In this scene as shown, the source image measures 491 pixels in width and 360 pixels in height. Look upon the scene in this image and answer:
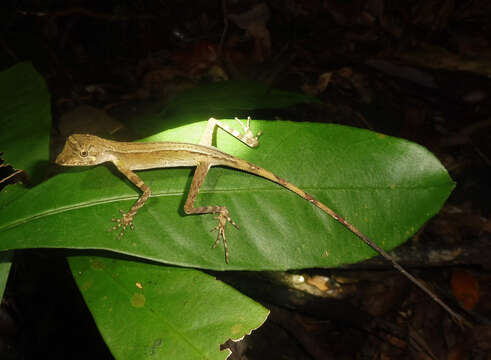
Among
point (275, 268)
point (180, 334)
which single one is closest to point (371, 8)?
point (275, 268)

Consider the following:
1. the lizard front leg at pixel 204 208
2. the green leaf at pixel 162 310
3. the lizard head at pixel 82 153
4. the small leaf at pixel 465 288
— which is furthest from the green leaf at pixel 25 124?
the small leaf at pixel 465 288

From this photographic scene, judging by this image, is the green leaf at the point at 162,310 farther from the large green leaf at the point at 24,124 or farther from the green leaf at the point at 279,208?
the large green leaf at the point at 24,124

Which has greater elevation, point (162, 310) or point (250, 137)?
point (250, 137)

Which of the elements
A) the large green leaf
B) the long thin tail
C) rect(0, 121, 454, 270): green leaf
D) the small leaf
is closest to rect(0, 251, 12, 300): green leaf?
rect(0, 121, 454, 270): green leaf

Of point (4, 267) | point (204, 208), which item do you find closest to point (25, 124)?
→ point (4, 267)

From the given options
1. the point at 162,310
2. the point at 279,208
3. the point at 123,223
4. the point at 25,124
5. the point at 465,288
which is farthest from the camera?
the point at 465,288

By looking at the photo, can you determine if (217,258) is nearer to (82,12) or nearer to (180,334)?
(180,334)

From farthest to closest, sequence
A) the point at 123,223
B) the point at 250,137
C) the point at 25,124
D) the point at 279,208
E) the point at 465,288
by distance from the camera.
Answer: the point at 465,288 → the point at 25,124 → the point at 250,137 → the point at 279,208 → the point at 123,223

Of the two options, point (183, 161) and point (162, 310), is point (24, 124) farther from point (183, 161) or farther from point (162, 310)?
point (162, 310)
